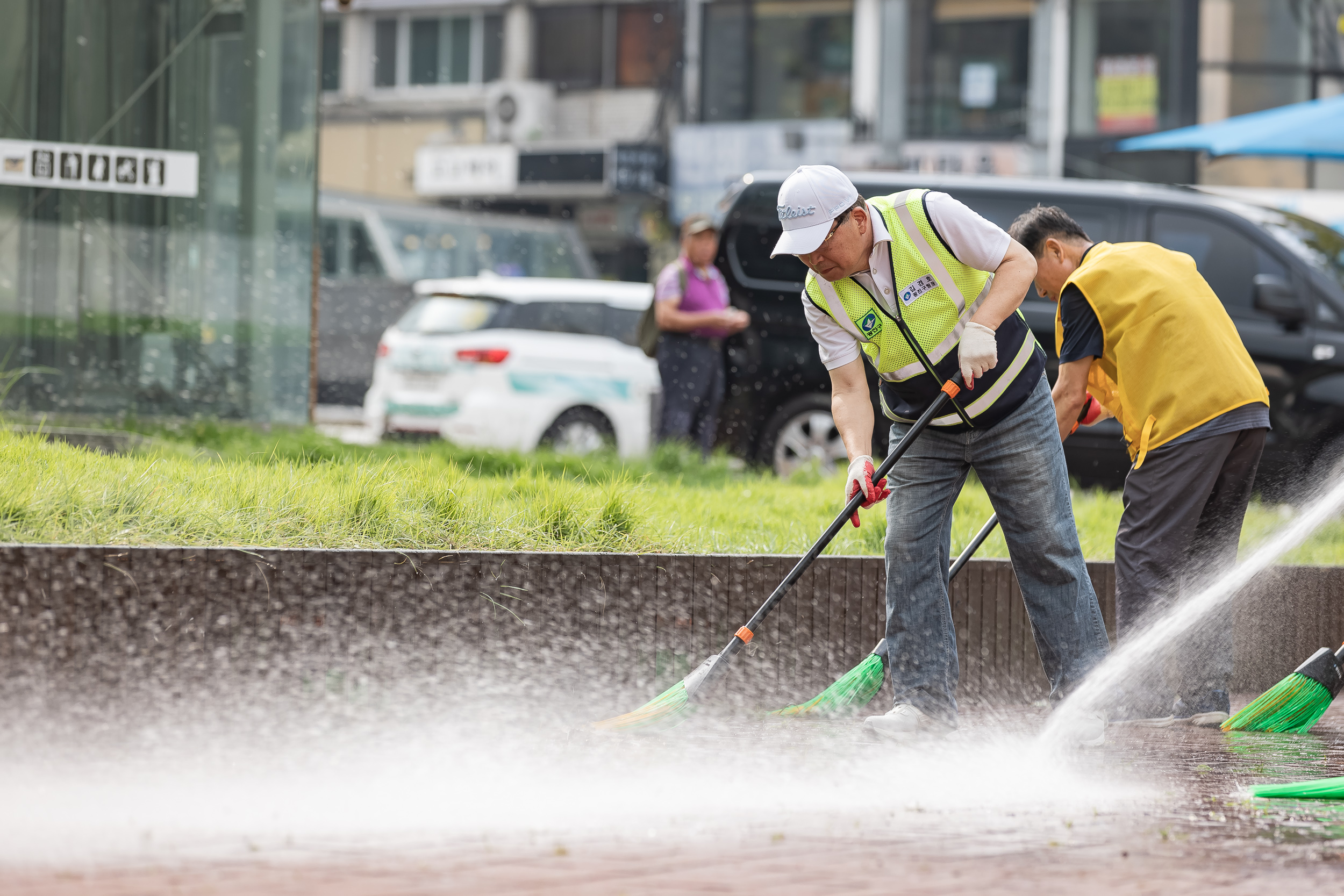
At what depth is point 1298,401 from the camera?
9078 millimetres

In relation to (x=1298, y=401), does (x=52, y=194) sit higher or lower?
higher

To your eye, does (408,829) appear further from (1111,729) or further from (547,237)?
(547,237)

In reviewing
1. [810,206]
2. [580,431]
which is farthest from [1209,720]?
[580,431]

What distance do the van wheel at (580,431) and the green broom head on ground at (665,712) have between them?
7.33 metres

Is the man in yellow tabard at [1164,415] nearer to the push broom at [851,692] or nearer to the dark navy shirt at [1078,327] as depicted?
the dark navy shirt at [1078,327]

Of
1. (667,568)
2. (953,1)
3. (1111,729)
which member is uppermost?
(953,1)

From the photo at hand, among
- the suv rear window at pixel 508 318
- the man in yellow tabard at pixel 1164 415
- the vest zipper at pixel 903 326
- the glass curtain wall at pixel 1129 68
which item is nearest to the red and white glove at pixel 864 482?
the vest zipper at pixel 903 326

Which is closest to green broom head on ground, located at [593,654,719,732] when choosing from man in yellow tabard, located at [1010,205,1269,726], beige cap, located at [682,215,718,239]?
man in yellow tabard, located at [1010,205,1269,726]

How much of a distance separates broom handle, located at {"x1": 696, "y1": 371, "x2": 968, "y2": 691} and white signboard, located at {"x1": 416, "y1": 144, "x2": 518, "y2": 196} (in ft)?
81.2

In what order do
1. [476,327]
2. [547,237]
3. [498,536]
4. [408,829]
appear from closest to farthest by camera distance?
1. [408,829]
2. [498,536]
3. [476,327]
4. [547,237]

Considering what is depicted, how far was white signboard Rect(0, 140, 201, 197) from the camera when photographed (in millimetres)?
9000

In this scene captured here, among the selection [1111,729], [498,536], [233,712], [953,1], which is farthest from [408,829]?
[953,1]

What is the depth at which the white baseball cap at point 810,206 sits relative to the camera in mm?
4402

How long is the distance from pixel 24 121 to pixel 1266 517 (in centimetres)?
666
